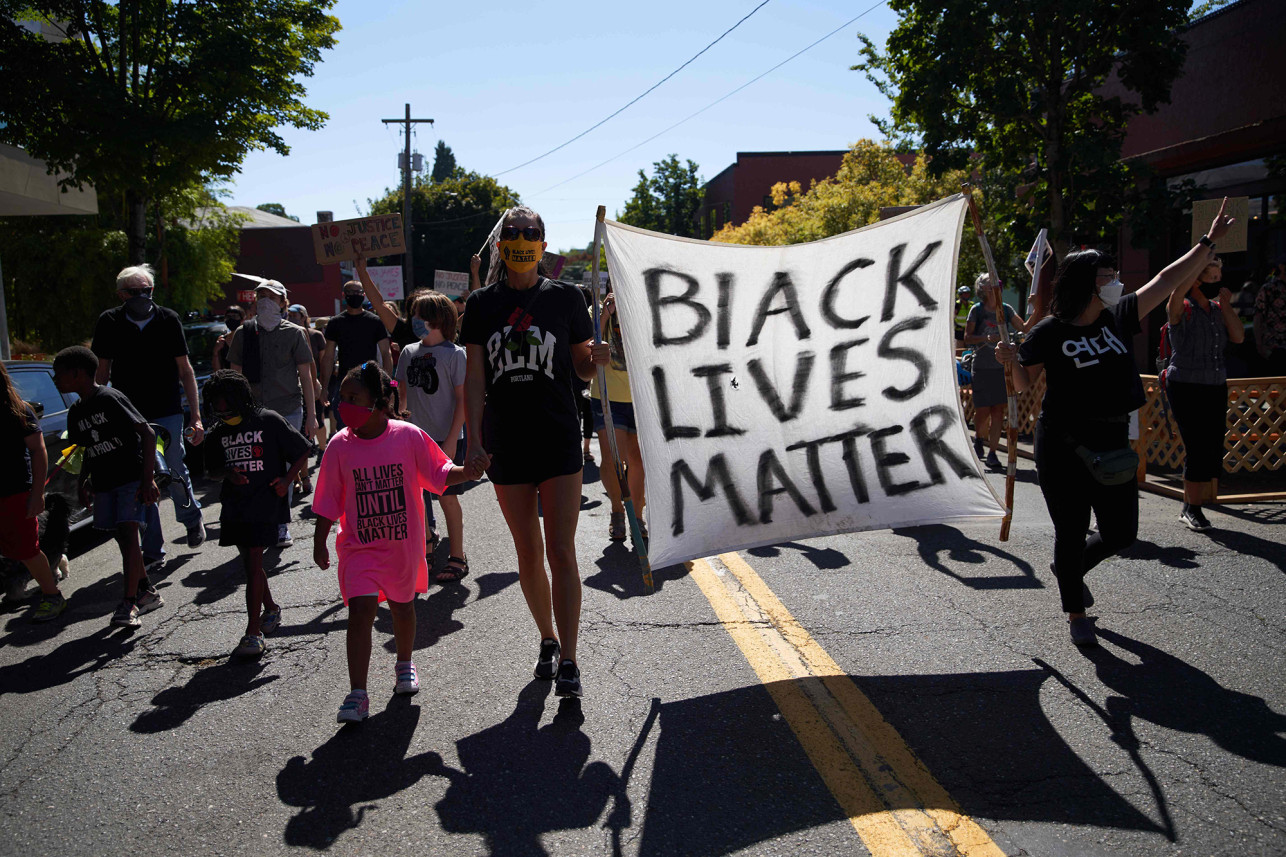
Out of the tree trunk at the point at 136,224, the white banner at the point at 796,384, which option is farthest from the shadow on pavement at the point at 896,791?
the tree trunk at the point at 136,224

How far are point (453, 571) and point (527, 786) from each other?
9.75ft

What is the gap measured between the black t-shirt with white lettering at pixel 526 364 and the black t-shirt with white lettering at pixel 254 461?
149cm

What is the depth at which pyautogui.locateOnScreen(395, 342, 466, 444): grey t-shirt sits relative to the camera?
19.8 feet

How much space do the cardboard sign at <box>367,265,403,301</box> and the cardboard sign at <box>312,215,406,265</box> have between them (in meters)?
17.9

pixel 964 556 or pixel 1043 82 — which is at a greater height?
pixel 1043 82

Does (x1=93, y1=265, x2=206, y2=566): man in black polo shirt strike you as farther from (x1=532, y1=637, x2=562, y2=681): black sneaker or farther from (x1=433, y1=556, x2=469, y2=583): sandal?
(x1=532, y1=637, x2=562, y2=681): black sneaker

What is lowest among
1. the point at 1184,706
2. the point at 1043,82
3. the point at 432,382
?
the point at 1184,706

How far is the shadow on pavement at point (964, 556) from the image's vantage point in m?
5.37

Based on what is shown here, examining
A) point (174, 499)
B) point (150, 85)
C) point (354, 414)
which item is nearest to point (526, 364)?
point (354, 414)

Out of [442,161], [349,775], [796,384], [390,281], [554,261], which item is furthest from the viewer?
[442,161]

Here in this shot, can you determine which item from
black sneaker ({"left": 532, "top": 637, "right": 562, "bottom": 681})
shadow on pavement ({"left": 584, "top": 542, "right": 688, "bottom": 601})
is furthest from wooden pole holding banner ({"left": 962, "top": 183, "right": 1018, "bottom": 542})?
black sneaker ({"left": 532, "top": 637, "right": 562, "bottom": 681})

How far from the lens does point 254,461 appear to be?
4.82 metres

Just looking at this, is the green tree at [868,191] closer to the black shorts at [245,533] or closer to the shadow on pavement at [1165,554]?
the shadow on pavement at [1165,554]

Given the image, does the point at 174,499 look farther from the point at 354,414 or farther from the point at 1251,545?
the point at 1251,545
